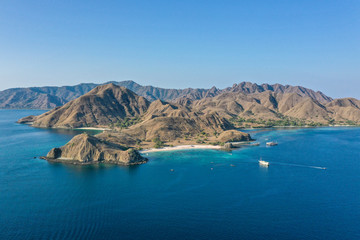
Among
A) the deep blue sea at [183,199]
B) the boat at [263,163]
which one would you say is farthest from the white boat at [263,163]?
the deep blue sea at [183,199]

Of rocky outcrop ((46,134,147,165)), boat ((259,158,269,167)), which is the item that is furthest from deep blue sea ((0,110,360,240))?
rocky outcrop ((46,134,147,165))

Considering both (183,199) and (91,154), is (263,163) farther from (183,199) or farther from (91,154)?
(91,154)

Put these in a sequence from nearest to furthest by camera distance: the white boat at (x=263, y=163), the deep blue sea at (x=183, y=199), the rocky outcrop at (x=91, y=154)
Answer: the deep blue sea at (x=183, y=199), the white boat at (x=263, y=163), the rocky outcrop at (x=91, y=154)

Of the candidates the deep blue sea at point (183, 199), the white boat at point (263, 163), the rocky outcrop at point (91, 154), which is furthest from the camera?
the rocky outcrop at point (91, 154)

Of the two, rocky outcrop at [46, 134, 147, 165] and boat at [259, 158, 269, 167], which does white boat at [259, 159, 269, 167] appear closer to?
boat at [259, 158, 269, 167]

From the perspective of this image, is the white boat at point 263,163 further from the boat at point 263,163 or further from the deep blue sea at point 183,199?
the deep blue sea at point 183,199

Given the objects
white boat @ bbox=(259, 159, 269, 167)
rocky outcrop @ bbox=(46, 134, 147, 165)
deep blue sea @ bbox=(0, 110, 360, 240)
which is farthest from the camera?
rocky outcrop @ bbox=(46, 134, 147, 165)

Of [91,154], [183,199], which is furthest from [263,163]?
[91,154]
